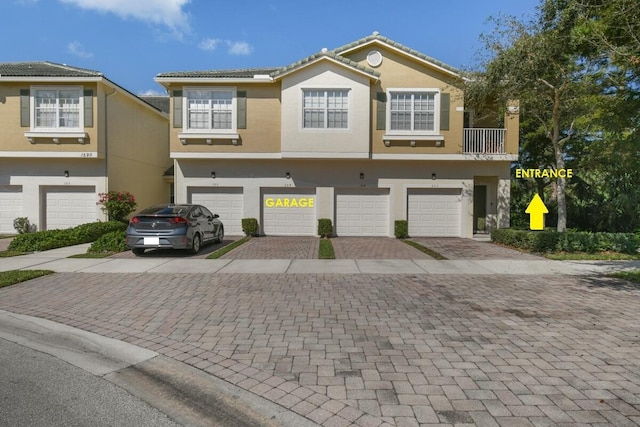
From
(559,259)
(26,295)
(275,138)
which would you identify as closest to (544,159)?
(559,259)

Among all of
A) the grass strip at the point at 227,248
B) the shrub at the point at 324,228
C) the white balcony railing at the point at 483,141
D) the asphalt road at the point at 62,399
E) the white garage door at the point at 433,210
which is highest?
the white balcony railing at the point at 483,141

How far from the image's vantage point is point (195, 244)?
11727 millimetres

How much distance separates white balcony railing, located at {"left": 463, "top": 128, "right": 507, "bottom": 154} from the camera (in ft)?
54.4

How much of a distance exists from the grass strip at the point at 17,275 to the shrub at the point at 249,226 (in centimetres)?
838

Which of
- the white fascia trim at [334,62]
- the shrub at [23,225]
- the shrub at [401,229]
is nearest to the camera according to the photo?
the white fascia trim at [334,62]

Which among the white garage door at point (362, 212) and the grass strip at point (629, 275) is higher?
the white garage door at point (362, 212)

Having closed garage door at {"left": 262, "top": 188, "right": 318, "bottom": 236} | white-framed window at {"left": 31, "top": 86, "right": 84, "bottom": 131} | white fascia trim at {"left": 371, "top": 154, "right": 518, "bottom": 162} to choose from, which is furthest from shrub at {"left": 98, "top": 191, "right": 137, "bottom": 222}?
white fascia trim at {"left": 371, "top": 154, "right": 518, "bottom": 162}

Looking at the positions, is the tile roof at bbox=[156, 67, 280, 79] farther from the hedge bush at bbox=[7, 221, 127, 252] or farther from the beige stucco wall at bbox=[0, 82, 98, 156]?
the hedge bush at bbox=[7, 221, 127, 252]

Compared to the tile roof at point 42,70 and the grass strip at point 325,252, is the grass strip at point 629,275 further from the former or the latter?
the tile roof at point 42,70

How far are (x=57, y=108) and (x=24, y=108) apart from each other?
133cm

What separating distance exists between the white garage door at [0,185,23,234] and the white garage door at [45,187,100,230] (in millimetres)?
1218

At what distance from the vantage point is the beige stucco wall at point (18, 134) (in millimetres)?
16484

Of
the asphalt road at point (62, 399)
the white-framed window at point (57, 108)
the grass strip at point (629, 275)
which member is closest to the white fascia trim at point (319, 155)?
the white-framed window at point (57, 108)

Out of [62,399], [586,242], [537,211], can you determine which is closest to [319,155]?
[537,211]
